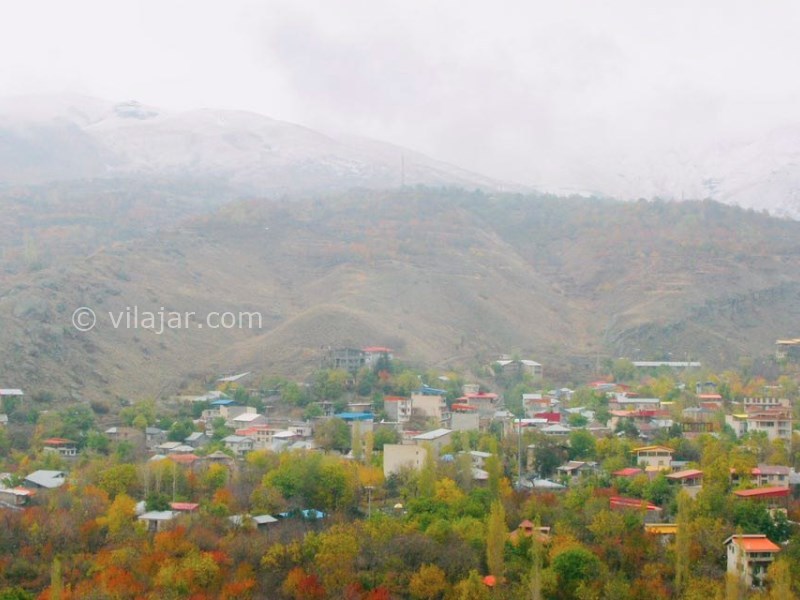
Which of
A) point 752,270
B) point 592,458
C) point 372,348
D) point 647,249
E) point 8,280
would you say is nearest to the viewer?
point 592,458

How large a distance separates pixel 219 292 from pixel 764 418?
3557cm

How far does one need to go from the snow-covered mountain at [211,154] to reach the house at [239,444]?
273 ft

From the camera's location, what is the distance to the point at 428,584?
27.3 meters

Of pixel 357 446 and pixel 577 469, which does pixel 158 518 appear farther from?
pixel 577 469

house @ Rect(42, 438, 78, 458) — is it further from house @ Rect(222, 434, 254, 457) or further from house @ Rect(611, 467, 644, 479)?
house @ Rect(611, 467, 644, 479)

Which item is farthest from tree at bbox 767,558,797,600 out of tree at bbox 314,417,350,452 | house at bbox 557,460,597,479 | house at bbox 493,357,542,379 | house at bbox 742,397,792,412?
house at bbox 493,357,542,379

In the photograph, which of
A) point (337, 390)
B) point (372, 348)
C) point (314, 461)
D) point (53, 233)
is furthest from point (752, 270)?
point (314, 461)

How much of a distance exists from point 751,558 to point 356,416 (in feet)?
68.6

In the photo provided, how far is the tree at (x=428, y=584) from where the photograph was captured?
2717 centimetres

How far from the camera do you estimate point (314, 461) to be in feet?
114

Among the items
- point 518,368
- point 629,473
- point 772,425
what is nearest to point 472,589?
point 629,473

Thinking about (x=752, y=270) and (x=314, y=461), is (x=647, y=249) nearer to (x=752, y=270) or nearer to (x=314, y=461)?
(x=752, y=270)

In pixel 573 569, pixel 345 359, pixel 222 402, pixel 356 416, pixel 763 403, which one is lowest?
pixel 573 569

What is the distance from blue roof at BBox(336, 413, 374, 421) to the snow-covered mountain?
79.8 meters
